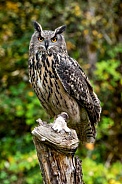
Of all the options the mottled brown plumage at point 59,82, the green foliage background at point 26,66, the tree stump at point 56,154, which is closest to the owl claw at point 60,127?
the tree stump at point 56,154

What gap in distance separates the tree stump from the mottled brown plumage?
0.91m

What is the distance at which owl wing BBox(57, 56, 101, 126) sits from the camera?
346cm

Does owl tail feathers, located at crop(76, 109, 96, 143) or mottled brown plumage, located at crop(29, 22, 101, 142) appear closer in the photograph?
mottled brown plumage, located at crop(29, 22, 101, 142)

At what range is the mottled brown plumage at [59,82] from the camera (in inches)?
135

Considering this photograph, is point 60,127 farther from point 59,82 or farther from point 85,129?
point 85,129

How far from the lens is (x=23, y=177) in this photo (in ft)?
17.1

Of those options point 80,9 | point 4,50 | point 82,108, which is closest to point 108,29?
point 80,9

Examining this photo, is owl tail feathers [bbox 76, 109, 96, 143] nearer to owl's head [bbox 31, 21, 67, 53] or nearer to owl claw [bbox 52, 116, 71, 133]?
owl's head [bbox 31, 21, 67, 53]

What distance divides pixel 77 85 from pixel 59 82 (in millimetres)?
143

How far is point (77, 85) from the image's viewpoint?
3531mm

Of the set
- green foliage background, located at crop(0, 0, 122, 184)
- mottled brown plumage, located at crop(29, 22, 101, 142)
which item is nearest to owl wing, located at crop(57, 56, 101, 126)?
mottled brown plumage, located at crop(29, 22, 101, 142)

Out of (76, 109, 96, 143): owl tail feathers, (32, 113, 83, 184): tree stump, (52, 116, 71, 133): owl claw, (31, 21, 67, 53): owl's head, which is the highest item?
(31, 21, 67, 53): owl's head

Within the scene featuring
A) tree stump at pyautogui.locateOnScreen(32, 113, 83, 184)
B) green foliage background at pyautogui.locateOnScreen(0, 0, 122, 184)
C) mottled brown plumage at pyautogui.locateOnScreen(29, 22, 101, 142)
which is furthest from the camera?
green foliage background at pyautogui.locateOnScreen(0, 0, 122, 184)

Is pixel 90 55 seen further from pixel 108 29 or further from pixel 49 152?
pixel 49 152
